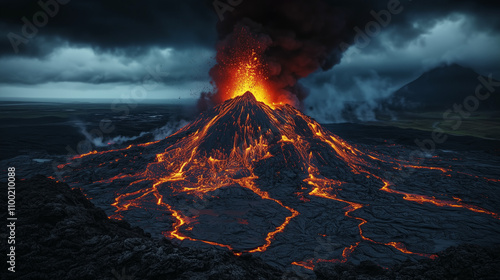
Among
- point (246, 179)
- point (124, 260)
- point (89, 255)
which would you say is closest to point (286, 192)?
point (246, 179)

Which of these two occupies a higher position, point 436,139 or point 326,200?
point 436,139

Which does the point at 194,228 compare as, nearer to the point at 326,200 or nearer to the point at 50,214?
the point at 50,214

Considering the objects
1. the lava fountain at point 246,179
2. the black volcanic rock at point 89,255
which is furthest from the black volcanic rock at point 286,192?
the black volcanic rock at point 89,255

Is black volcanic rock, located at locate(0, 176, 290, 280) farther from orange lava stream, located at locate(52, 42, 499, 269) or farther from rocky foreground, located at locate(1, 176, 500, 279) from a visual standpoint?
orange lava stream, located at locate(52, 42, 499, 269)

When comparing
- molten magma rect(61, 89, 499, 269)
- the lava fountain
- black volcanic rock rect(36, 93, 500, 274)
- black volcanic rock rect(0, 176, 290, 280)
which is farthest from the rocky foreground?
molten magma rect(61, 89, 499, 269)

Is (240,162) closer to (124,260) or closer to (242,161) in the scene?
(242,161)

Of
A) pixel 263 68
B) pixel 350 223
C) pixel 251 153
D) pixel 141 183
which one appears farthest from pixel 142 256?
pixel 263 68
